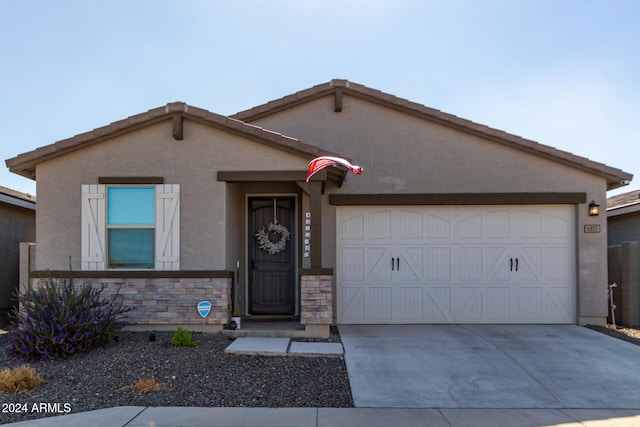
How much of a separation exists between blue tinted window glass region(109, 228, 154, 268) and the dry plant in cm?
283

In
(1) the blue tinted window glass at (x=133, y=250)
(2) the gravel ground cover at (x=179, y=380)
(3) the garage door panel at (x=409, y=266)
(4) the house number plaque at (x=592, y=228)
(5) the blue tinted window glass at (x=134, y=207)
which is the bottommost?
(2) the gravel ground cover at (x=179, y=380)

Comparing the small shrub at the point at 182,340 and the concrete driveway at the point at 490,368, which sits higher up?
the small shrub at the point at 182,340

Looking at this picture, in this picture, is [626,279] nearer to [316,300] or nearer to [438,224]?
[438,224]

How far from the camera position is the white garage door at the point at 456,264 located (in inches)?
365

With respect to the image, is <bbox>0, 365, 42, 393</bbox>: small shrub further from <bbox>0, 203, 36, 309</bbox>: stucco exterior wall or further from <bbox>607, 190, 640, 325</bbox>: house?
<bbox>607, 190, 640, 325</bbox>: house

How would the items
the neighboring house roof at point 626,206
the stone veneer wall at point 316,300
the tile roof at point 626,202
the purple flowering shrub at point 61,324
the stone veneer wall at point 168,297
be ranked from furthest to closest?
the tile roof at point 626,202 → the neighboring house roof at point 626,206 → the stone veneer wall at point 168,297 → the stone veneer wall at point 316,300 → the purple flowering shrub at point 61,324

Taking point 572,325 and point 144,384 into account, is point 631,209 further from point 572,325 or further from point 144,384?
point 144,384

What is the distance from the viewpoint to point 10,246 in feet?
38.3

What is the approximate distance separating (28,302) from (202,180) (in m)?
3.18

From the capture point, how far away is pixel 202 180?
8.05 meters

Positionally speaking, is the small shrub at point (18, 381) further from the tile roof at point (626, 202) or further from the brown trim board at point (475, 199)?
the tile roof at point (626, 202)

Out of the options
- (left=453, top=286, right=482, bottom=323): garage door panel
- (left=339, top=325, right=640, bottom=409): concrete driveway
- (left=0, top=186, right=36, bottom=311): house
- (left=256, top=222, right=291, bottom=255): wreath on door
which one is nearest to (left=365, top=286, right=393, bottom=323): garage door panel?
(left=339, top=325, right=640, bottom=409): concrete driveway

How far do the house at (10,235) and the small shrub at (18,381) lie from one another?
6741 mm

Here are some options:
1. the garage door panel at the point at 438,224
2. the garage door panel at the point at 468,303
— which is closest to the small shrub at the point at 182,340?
the garage door panel at the point at 438,224
